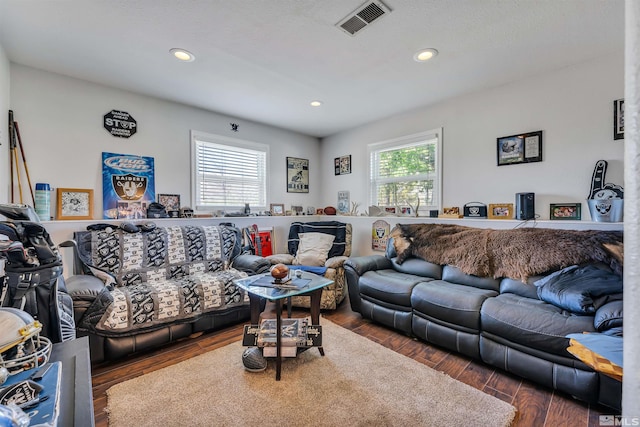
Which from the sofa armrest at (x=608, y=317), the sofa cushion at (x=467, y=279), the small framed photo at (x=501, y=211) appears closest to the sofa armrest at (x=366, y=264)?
the sofa cushion at (x=467, y=279)

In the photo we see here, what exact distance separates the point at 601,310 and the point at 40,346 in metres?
2.67

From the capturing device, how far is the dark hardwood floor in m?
1.60

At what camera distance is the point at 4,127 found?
235cm

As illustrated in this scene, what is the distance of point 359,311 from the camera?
9.71 ft

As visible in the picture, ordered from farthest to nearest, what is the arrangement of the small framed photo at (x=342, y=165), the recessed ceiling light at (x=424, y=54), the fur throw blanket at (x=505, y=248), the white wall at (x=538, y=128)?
the small framed photo at (x=342, y=165) → the white wall at (x=538, y=128) → the recessed ceiling light at (x=424, y=54) → the fur throw blanket at (x=505, y=248)

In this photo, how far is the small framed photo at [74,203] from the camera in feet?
9.04

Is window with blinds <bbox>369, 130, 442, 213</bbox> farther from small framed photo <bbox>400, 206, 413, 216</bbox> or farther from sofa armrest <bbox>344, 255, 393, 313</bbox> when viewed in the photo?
sofa armrest <bbox>344, 255, 393, 313</bbox>

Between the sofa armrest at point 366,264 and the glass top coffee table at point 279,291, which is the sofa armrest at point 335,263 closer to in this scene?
the sofa armrest at point 366,264

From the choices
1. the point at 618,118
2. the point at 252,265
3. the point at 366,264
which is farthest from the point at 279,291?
the point at 618,118

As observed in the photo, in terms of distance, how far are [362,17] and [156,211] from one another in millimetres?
2872

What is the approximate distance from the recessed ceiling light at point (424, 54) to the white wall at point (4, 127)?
3379 mm

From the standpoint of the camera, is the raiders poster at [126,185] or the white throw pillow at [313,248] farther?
the white throw pillow at [313,248]

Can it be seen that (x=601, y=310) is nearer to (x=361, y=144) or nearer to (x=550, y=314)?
(x=550, y=314)

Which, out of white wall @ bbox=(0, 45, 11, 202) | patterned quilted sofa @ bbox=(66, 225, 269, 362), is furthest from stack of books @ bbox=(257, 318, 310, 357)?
white wall @ bbox=(0, 45, 11, 202)
